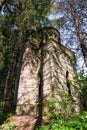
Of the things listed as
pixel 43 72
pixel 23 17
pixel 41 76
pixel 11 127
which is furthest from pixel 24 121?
pixel 23 17

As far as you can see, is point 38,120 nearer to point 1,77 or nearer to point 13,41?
point 13,41

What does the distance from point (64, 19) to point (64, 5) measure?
844mm

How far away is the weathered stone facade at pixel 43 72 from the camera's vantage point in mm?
11344

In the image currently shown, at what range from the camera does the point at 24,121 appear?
1024cm

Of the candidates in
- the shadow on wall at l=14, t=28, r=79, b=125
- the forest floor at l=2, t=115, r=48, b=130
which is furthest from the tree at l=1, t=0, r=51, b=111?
the forest floor at l=2, t=115, r=48, b=130

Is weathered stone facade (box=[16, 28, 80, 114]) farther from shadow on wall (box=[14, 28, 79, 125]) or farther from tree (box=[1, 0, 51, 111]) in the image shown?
tree (box=[1, 0, 51, 111])

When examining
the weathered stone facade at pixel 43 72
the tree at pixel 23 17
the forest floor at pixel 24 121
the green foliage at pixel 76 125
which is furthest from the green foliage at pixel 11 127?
the green foliage at pixel 76 125

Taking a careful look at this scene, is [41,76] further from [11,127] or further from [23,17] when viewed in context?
[11,127]

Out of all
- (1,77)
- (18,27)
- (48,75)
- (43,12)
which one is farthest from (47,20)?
(1,77)

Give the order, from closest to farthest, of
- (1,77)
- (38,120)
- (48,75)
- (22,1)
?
(38,120) → (48,75) → (22,1) → (1,77)

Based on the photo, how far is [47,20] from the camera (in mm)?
14453

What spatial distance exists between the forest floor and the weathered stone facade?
539mm

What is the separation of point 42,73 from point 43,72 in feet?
0.76

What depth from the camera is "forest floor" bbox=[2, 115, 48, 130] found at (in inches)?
379
